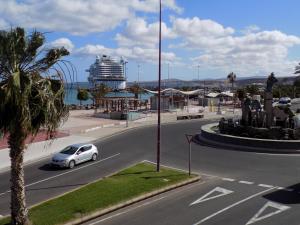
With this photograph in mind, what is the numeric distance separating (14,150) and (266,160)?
1838 centimetres

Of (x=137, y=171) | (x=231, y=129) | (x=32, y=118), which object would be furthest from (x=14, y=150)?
(x=231, y=129)

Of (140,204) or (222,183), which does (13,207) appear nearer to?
(140,204)

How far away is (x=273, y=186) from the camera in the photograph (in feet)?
69.2

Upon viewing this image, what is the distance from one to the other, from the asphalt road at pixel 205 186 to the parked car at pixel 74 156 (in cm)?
63

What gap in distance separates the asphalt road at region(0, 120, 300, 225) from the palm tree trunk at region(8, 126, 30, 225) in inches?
109

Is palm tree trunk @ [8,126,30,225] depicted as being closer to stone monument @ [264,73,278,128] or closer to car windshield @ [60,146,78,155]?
car windshield @ [60,146,78,155]

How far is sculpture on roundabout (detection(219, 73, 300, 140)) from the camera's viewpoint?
116 ft

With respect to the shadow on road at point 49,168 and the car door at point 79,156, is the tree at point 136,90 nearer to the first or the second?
the car door at point 79,156

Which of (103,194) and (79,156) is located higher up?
(79,156)

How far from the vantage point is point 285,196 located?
62.5 ft

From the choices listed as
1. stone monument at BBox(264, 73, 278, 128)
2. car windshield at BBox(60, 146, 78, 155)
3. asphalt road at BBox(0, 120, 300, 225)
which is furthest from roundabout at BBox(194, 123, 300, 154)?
car windshield at BBox(60, 146, 78, 155)

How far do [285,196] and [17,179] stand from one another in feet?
37.9

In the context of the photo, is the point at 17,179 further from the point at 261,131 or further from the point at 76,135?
the point at 76,135

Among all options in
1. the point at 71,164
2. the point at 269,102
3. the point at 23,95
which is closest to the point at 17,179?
the point at 23,95
